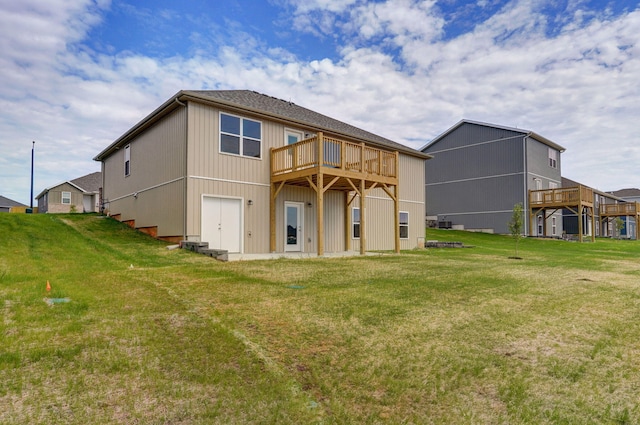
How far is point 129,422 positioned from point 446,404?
7.64 feet

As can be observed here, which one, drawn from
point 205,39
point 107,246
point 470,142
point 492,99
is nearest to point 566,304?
point 107,246

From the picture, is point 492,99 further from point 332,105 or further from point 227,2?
point 227,2

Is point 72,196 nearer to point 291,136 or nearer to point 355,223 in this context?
point 291,136

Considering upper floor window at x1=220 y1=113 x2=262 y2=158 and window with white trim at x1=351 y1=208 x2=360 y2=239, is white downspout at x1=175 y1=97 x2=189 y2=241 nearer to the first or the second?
upper floor window at x1=220 y1=113 x2=262 y2=158

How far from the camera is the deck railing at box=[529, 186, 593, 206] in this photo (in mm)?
27125

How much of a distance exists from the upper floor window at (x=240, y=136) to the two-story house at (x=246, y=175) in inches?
1.4

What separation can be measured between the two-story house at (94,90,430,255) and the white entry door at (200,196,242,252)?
0.03 metres

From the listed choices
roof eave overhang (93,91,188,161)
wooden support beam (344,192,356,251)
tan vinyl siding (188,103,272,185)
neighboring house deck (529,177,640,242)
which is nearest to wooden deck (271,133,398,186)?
tan vinyl siding (188,103,272,185)

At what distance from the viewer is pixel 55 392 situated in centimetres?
296

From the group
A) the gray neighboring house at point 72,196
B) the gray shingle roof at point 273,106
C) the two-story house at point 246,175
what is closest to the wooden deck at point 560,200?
the gray shingle roof at point 273,106

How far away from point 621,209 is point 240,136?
3986 centimetres

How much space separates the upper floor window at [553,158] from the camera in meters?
32.2

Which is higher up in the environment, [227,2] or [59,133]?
[227,2]

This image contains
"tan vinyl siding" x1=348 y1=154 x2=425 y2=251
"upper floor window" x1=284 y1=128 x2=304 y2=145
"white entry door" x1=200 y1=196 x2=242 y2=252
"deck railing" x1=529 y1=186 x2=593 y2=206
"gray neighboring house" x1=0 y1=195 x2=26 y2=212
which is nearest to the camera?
"white entry door" x1=200 y1=196 x2=242 y2=252
